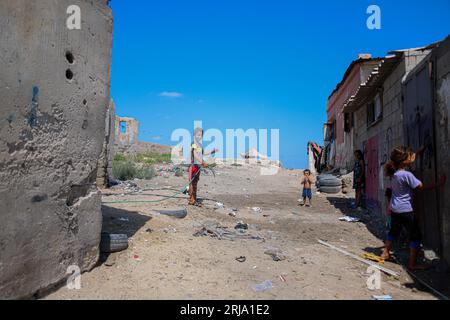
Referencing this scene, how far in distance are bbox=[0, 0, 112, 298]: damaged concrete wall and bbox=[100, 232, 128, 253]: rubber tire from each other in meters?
0.25

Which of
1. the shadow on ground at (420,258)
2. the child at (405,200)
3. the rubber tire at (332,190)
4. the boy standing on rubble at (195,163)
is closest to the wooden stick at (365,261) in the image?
the shadow on ground at (420,258)

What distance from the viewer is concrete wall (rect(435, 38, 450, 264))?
13.4 ft

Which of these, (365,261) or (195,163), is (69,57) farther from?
(195,163)

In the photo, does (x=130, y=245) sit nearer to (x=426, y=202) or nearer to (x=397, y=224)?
(x=397, y=224)

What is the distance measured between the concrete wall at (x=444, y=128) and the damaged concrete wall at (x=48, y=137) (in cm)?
394

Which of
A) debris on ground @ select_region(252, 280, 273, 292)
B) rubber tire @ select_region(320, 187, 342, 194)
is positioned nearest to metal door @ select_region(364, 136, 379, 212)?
rubber tire @ select_region(320, 187, 342, 194)

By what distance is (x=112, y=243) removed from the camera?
4039 millimetres

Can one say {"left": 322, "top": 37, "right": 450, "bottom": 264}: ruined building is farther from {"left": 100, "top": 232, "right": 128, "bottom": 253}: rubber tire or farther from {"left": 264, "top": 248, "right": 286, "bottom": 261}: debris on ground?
{"left": 100, "top": 232, "right": 128, "bottom": 253}: rubber tire

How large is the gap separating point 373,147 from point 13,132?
7.97 metres

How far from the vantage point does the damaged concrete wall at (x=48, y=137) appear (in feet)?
8.86

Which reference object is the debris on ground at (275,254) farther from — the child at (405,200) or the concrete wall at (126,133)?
the concrete wall at (126,133)

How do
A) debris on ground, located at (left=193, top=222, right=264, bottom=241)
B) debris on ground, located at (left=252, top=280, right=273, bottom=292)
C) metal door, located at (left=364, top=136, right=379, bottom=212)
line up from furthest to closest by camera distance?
metal door, located at (left=364, top=136, right=379, bottom=212) < debris on ground, located at (left=193, top=222, right=264, bottom=241) < debris on ground, located at (left=252, top=280, right=273, bottom=292)

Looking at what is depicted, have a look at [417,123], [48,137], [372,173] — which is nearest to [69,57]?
[48,137]
